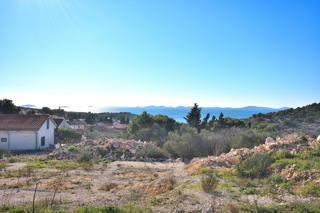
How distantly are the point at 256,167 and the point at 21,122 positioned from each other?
71.6 ft

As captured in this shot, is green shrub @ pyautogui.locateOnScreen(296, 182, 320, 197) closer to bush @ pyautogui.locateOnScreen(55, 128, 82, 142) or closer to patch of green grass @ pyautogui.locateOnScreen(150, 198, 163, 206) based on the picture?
patch of green grass @ pyautogui.locateOnScreen(150, 198, 163, 206)

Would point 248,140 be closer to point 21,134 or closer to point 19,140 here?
point 21,134

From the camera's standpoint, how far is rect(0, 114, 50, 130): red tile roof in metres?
20.1

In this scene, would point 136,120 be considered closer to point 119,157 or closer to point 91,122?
point 119,157

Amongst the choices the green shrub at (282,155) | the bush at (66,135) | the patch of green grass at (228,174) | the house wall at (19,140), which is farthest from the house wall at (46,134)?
the green shrub at (282,155)

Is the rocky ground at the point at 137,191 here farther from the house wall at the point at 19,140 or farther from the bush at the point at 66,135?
Result: the bush at the point at 66,135

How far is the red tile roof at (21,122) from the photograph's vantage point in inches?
791

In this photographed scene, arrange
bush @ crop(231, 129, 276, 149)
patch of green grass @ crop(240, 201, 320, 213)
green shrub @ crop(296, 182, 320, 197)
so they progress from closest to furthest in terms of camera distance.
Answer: patch of green grass @ crop(240, 201, 320, 213), green shrub @ crop(296, 182, 320, 197), bush @ crop(231, 129, 276, 149)

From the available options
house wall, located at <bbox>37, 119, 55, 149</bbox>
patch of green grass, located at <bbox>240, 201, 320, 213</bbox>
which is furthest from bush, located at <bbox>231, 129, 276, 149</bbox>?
house wall, located at <bbox>37, 119, 55, 149</bbox>

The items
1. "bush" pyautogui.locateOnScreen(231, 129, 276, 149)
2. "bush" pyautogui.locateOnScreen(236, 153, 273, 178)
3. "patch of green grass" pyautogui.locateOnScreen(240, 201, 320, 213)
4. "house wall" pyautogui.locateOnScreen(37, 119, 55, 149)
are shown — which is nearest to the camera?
"patch of green grass" pyautogui.locateOnScreen(240, 201, 320, 213)

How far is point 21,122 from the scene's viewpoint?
2095 centimetres

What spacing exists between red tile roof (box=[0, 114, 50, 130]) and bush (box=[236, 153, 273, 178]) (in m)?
19.1

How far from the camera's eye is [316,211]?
472 cm

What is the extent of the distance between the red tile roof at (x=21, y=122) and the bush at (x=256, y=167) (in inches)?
751
